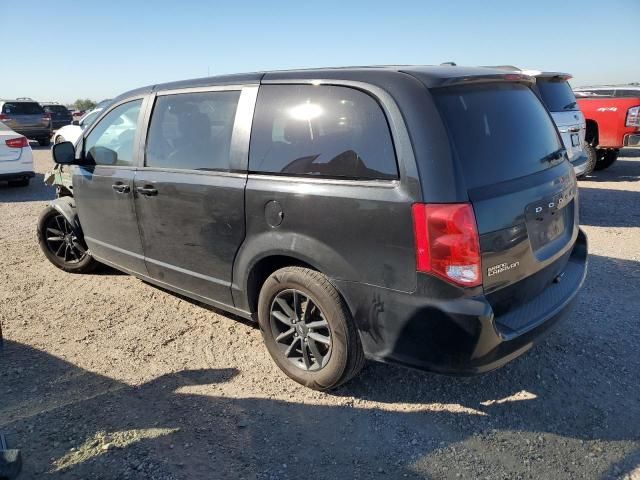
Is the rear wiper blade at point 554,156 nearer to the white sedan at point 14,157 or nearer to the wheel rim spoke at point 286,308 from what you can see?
the wheel rim spoke at point 286,308

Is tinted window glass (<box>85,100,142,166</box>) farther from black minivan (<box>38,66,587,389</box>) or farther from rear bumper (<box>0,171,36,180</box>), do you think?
rear bumper (<box>0,171,36,180</box>)

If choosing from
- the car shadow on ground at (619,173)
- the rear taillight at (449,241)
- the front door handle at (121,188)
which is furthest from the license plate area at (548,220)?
the car shadow on ground at (619,173)

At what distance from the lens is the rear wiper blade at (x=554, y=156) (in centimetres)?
291

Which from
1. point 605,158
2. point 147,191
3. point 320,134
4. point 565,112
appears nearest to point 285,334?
point 320,134

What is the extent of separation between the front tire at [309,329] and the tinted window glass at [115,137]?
5.82ft

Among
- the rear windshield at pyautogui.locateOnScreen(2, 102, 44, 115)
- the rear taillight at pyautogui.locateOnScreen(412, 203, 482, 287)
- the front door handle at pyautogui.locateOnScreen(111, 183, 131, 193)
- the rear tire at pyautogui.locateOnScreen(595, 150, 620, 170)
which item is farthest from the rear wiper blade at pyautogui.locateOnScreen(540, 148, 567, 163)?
the rear windshield at pyautogui.locateOnScreen(2, 102, 44, 115)

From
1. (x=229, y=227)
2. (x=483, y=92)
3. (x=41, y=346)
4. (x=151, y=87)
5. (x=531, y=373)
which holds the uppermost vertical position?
(x=151, y=87)

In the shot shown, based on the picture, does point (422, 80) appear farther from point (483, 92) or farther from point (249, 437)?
point (249, 437)

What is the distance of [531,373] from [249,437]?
1.82 meters

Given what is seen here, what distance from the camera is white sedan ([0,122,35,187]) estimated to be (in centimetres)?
973

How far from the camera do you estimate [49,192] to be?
10234 mm

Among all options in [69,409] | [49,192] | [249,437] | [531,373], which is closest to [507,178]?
[531,373]

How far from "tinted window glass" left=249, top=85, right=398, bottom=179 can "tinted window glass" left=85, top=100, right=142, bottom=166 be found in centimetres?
146

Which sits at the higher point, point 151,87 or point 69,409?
point 151,87
